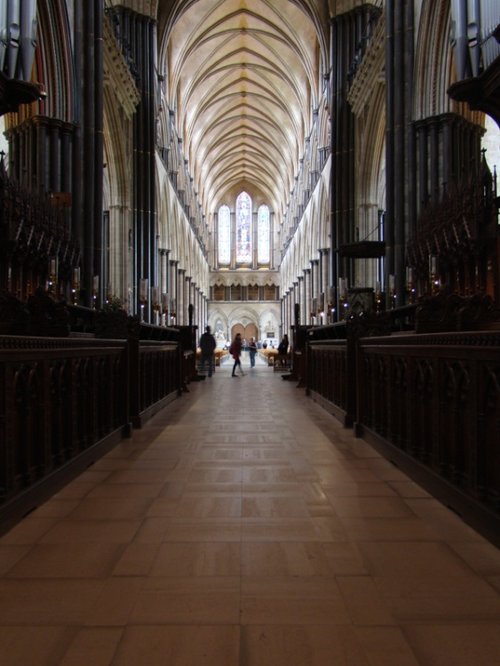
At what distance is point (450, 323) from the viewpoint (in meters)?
4.32

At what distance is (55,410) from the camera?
137 inches

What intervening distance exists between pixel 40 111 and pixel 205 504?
10142mm

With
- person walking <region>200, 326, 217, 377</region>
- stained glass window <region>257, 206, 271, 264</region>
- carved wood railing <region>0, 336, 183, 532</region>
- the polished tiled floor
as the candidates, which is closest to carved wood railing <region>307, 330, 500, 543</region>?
the polished tiled floor

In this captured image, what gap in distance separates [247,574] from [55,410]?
1.86 metres

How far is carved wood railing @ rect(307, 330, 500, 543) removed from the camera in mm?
2549

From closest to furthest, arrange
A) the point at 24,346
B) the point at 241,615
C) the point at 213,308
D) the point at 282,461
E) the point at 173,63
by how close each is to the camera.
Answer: the point at 241,615
the point at 24,346
the point at 282,461
the point at 173,63
the point at 213,308

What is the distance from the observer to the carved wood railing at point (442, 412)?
2549mm

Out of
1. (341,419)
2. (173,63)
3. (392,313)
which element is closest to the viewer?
(341,419)

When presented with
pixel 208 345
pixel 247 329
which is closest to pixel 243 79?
pixel 247 329

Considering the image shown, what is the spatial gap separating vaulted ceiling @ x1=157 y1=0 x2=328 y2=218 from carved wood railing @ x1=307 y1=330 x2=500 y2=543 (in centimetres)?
2049

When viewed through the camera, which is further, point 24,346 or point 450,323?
point 450,323

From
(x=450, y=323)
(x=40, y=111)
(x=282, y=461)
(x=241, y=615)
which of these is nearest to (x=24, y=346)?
(x=241, y=615)

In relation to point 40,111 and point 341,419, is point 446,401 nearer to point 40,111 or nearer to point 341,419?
point 341,419

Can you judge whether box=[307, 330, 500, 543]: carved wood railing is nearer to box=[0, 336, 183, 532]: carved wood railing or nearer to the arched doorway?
box=[0, 336, 183, 532]: carved wood railing
